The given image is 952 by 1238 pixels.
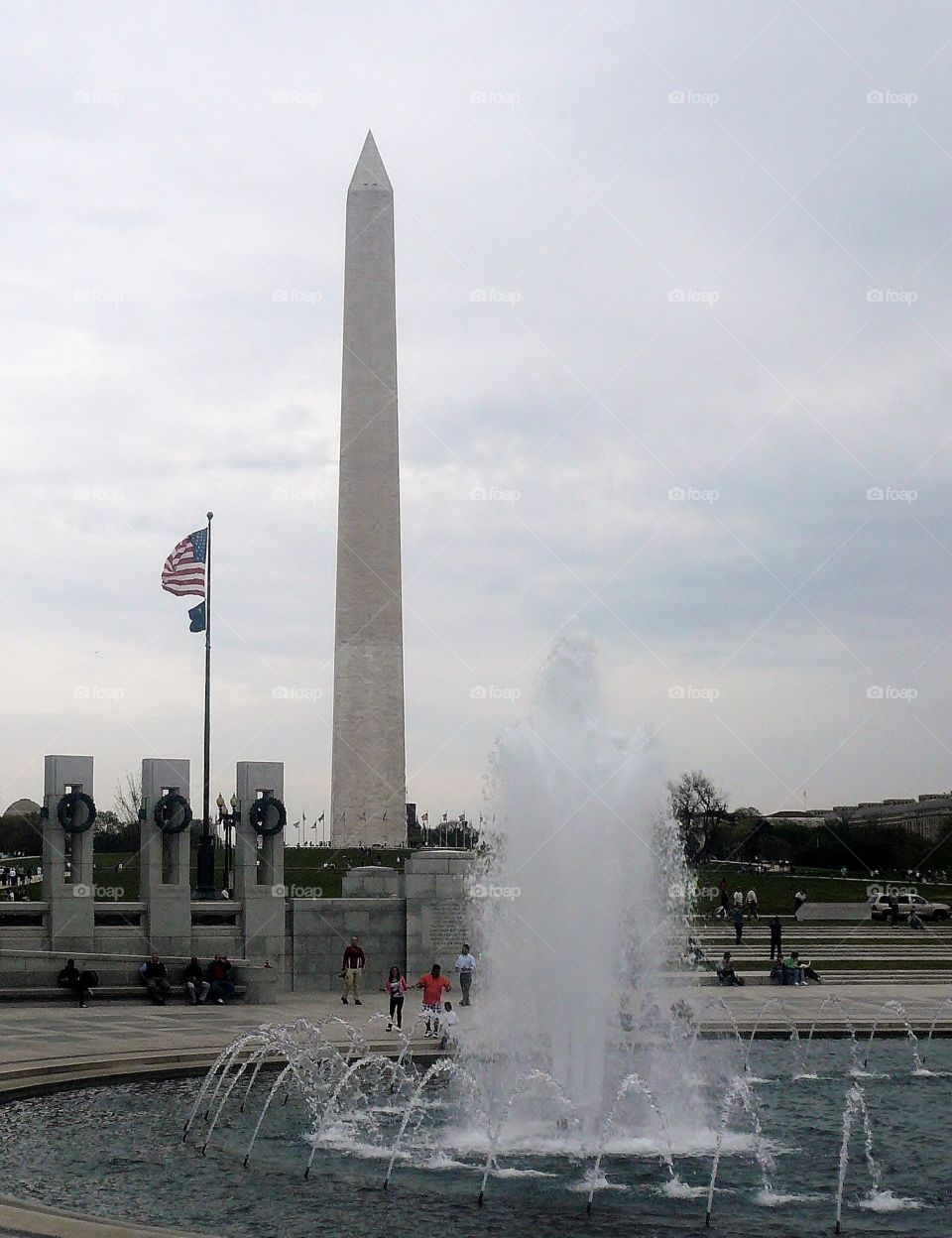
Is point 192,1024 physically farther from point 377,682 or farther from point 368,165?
point 368,165

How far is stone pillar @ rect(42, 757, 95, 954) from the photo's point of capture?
2841cm

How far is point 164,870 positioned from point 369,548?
108ft

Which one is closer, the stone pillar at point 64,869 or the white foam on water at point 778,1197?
the white foam on water at point 778,1197

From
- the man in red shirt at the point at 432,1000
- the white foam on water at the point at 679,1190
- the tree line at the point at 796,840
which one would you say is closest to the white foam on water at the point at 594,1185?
the white foam on water at the point at 679,1190

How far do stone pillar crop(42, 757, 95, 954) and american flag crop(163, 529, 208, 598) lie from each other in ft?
23.7

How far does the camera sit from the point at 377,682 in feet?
204

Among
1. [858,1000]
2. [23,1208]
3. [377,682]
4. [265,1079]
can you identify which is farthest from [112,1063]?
[377,682]

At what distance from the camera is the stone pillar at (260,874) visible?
2970cm

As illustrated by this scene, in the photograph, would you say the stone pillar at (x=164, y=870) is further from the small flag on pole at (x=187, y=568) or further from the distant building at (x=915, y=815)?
the distant building at (x=915, y=815)

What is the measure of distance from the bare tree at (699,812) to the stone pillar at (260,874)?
65.3 meters

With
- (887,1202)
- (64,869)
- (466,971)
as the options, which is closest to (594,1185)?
(887,1202)

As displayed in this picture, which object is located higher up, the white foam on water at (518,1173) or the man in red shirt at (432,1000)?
the man in red shirt at (432,1000)

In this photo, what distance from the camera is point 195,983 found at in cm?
2689

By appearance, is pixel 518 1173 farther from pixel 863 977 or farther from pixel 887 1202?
pixel 863 977
